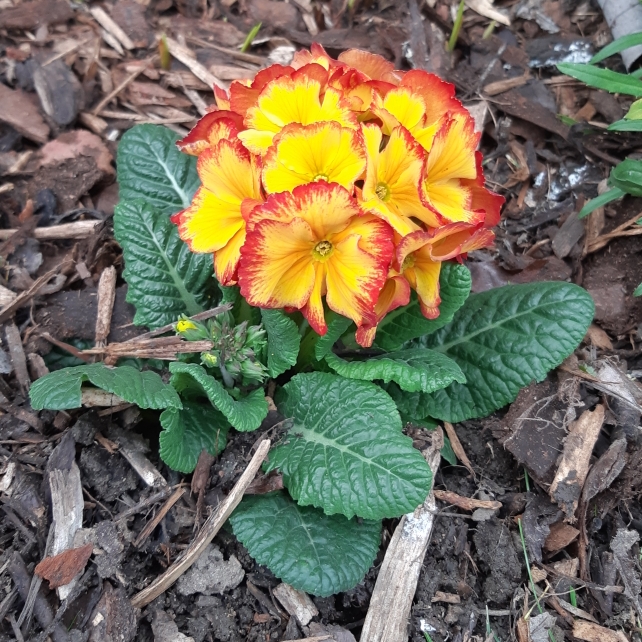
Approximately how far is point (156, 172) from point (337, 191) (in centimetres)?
139

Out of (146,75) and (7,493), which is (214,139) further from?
(146,75)

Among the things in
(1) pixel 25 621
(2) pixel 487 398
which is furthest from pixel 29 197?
(2) pixel 487 398

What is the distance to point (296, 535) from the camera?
2.31m

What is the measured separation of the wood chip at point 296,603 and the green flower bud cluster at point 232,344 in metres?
0.74

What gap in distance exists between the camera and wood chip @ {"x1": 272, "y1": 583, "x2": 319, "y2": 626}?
7.47ft

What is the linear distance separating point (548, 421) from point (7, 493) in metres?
2.05

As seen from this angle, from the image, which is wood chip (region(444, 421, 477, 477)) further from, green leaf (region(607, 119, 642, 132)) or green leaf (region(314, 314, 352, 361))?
green leaf (region(607, 119, 642, 132))

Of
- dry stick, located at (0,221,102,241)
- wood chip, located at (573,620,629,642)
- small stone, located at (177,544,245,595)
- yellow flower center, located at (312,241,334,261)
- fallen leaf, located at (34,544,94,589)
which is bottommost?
wood chip, located at (573,620,629,642)

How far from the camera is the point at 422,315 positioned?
8.27 feet

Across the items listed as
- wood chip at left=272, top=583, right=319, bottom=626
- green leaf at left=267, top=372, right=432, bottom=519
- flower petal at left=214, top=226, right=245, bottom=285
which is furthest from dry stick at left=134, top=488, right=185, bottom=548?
flower petal at left=214, top=226, right=245, bottom=285

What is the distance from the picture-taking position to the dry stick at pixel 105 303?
8.97 feet

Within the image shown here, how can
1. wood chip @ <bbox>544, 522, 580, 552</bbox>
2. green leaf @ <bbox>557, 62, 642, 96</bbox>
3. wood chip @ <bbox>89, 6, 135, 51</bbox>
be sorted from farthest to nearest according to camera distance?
wood chip @ <bbox>89, 6, 135, 51</bbox>
green leaf @ <bbox>557, 62, 642, 96</bbox>
wood chip @ <bbox>544, 522, 580, 552</bbox>

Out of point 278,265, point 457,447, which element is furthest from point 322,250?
point 457,447

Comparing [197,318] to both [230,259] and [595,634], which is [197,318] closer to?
[230,259]
